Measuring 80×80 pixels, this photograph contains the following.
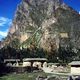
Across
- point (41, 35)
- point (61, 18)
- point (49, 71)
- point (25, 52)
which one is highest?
point (61, 18)

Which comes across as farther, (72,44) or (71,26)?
(71,26)

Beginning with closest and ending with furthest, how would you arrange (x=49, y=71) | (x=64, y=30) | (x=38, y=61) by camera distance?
1. (x=49, y=71)
2. (x=38, y=61)
3. (x=64, y=30)

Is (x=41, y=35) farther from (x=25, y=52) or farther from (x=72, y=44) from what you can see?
(x=25, y=52)

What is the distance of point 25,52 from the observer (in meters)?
107

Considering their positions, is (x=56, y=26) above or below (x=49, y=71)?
above

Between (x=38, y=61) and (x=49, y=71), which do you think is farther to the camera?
(x=38, y=61)

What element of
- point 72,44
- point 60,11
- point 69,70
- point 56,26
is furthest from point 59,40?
point 69,70

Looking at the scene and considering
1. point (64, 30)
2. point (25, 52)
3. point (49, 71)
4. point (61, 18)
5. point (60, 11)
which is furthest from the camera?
point (60, 11)

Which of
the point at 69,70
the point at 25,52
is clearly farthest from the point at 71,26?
the point at 69,70

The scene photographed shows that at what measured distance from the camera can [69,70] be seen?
58.8 metres

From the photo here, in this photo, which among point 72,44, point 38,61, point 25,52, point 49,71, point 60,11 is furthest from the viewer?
point 60,11

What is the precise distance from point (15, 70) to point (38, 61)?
647 inches

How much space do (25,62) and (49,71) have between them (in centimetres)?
1951

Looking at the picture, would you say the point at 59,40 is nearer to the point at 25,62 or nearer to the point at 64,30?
the point at 64,30
